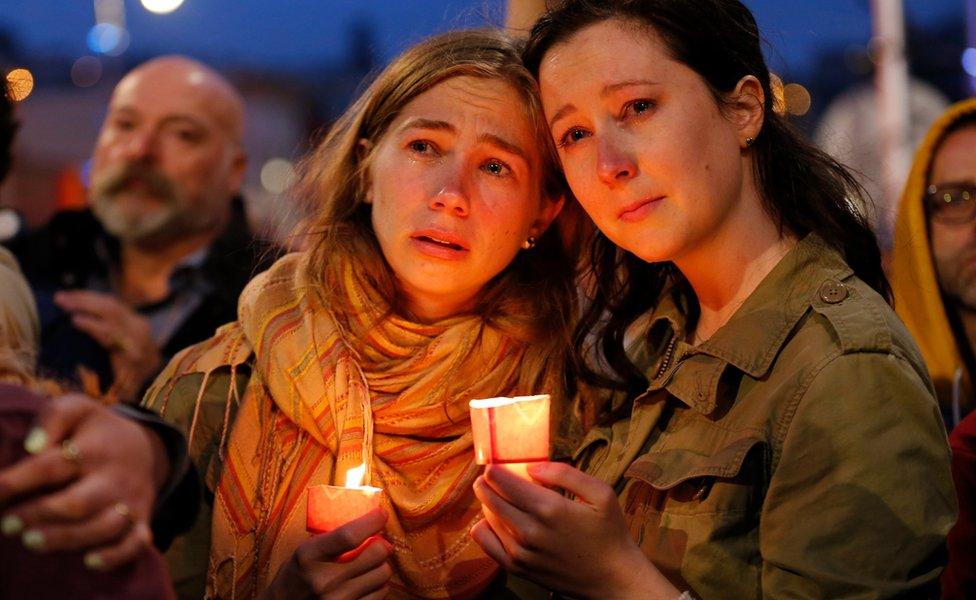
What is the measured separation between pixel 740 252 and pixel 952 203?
172cm

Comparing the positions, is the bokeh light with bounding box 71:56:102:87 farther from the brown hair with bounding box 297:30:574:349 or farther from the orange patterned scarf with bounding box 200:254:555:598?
the orange patterned scarf with bounding box 200:254:555:598

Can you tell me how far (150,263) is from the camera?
5270 millimetres

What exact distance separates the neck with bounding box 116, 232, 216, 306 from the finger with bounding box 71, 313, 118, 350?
65cm

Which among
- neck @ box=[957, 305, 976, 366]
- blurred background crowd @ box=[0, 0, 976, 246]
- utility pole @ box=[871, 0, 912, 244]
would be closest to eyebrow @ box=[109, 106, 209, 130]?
blurred background crowd @ box=[0, 0, 976, 246]

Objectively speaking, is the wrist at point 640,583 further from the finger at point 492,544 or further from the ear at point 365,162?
the ear at point 365,162

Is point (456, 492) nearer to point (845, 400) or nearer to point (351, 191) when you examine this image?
point (351, 191)

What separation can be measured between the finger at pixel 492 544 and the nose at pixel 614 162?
84cm

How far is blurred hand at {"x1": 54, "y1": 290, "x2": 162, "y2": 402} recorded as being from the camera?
4.33 meters

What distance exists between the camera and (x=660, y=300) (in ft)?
9.87

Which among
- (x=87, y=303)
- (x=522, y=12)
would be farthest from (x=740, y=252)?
(x=87, y=303)

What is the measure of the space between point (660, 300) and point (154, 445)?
5.59 ft

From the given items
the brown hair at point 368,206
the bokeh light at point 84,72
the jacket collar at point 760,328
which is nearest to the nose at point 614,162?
the jacket collar at point 760,328

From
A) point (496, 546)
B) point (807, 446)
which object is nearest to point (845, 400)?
point (807, 446)

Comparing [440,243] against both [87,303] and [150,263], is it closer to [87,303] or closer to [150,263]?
[87,303]
